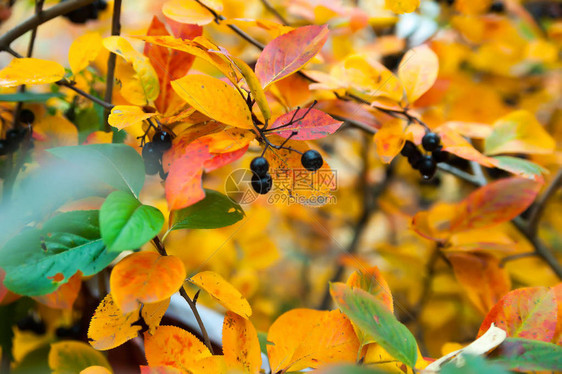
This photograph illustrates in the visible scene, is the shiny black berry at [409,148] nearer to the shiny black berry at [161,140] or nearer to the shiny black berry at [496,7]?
the shiny black berry at [161,140]

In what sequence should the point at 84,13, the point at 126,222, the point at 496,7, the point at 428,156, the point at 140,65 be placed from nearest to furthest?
the point at 126,222
the point at 140,65
the point at 428,156
the point at 84,13
the point at 496,7

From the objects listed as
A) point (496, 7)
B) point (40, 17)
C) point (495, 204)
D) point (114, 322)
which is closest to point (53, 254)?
point (114, 322)

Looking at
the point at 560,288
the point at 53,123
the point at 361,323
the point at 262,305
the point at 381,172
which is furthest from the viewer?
the point at 381,172

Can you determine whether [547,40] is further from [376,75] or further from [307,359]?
[307,359]

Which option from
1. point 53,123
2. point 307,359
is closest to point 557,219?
point 307,359

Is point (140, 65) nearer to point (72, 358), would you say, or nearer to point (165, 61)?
point (165, 61)
